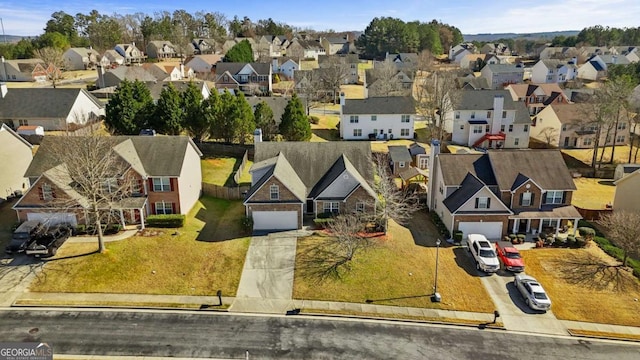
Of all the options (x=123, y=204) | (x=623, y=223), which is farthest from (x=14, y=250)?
(x=623, y=223)

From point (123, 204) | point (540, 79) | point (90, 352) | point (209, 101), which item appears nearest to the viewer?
point (90, 352)

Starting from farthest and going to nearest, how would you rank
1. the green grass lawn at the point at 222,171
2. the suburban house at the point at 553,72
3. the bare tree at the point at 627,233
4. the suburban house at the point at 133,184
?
the suburban house at the point at 553,72
the green grass lawn at the point at 222,171
the suburban house at the point at 133,184
the bare tree at the point at 627,233

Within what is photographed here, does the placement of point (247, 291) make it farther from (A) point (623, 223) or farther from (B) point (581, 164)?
(B) point (581, 164)

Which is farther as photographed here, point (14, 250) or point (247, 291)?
point (14, 250)

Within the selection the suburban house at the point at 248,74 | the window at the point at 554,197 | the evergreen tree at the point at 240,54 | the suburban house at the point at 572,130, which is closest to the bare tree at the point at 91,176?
the window at the point at 554,197

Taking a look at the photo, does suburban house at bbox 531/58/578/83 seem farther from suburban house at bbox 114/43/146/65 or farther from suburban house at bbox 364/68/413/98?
suburban house at bbox 114/43/146/65

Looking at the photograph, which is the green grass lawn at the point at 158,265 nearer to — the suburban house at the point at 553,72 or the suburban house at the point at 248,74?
the suburban house at the point at 248,74

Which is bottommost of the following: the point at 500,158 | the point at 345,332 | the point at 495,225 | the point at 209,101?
the point at 345,332

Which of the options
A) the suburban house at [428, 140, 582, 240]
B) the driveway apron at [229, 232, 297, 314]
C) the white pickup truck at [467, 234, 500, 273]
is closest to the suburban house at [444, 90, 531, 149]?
the suburban house at [428, 140, 582, 240]
